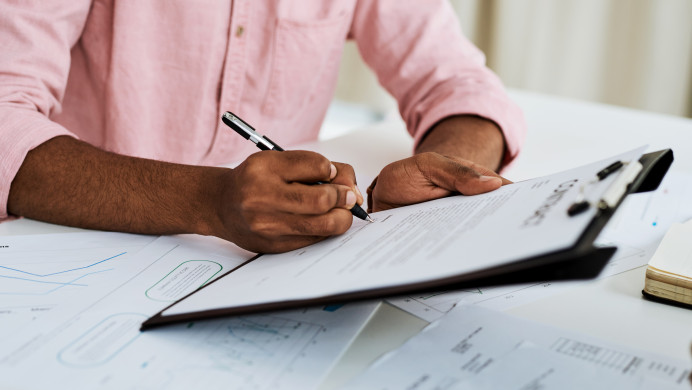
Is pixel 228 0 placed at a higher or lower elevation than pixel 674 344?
higher

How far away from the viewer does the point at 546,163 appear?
1.08 m

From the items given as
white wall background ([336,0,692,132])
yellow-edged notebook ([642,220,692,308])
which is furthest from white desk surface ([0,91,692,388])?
white wall background ([336,0,692,132])

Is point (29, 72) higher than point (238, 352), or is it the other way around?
point (29, 72)

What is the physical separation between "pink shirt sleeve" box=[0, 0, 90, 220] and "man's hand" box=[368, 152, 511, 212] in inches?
16.5

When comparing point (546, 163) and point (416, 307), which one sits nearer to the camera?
point (416, 307)

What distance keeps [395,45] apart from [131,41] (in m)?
0.49

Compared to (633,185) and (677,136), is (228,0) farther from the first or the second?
(677,136)

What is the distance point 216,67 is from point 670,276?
77 centimetres

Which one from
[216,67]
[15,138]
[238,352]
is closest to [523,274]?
[238,352]

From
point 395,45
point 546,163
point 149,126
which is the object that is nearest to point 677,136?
point 546,163

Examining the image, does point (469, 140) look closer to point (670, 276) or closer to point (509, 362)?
point (670, 276)

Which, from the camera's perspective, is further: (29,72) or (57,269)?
(29,72)

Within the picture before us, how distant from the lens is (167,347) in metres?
0.52

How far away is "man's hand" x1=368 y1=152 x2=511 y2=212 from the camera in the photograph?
0.69 meters
